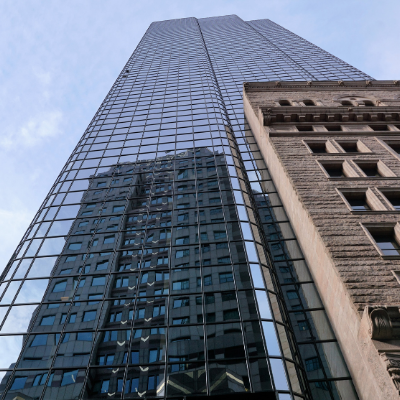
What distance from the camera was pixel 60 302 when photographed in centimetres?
2072

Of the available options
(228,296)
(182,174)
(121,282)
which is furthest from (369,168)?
(121,282)

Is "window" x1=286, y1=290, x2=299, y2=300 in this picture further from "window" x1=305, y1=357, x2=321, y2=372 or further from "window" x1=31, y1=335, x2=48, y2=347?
"window" x1=31, y1=335, x2=48, y2=347

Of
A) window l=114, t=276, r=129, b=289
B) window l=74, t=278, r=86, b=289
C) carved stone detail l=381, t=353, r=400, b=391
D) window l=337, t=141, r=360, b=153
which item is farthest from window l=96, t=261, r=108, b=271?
window l=337, t=141, r=360, b=153

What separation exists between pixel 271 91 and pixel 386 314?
1233 inches

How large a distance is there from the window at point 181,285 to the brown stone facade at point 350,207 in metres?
6.25

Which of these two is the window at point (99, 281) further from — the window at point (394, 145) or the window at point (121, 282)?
the window at point (394, 145)

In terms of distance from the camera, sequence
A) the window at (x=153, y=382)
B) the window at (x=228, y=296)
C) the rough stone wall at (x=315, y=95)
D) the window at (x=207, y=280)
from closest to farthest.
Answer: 1. the window at (x=153, y=382)
2. the window at (x=228, y=296)
3. the window at (x=207, y=280)
4. the rough stone wall at (x=315, y=95)

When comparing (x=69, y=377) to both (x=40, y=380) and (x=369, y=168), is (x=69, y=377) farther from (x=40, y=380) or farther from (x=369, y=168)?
(x=369, y=168)

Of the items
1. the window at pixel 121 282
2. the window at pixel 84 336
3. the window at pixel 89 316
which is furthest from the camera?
the window at pixel 121 282

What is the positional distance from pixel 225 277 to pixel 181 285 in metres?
2.22

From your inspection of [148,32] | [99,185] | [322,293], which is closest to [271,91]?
[99,185]

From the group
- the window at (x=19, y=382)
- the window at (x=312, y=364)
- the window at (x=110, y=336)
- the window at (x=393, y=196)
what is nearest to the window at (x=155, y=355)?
the window at (x=110, y=336)

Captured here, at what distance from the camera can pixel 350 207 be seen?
20266 mm

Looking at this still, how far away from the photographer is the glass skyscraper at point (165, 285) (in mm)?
16625
